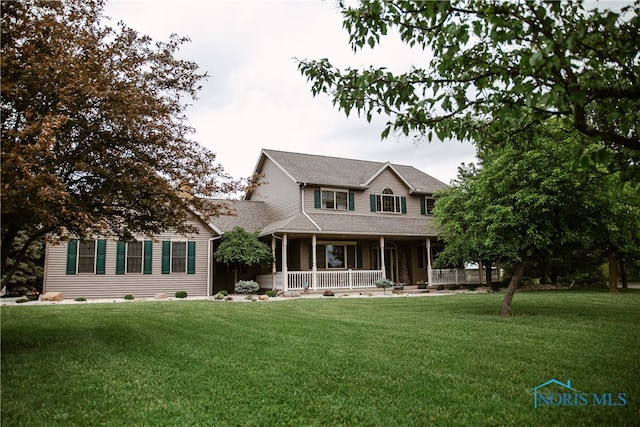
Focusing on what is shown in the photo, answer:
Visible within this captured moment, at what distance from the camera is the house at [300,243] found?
19.3 m

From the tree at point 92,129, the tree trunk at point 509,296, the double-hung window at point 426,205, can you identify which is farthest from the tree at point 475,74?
the double-hung window at point 426,205

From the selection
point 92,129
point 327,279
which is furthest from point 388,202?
point 92,129

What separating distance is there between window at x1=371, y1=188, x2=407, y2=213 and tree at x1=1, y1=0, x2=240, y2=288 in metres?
16.0

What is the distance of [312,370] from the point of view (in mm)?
5742

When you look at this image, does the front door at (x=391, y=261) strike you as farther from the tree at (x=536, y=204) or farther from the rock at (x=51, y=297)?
the rock at (x=51, y=297)

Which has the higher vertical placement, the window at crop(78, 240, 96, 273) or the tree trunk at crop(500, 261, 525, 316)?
the window at crop(78, 240, 96, 273)

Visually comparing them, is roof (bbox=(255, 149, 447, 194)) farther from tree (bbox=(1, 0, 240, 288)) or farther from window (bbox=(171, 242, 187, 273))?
tree (bbox=(1, 0, 240, 288))

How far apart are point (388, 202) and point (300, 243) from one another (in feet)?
19.6

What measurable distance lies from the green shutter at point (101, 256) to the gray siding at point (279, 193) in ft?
23.8

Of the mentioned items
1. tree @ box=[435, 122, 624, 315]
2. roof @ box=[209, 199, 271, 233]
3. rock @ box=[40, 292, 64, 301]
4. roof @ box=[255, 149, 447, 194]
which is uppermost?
roof @ box=[255, 149, 447, 194]

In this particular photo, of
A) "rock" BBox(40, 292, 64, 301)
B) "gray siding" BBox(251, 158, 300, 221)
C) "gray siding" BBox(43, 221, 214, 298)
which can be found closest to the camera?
"rock" BBox(40, 292, 64, 301)

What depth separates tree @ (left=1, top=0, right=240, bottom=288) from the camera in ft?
19.1

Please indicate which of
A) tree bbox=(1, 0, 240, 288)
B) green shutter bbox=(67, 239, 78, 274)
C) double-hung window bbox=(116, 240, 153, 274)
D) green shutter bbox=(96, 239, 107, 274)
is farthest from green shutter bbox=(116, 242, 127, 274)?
tree bbox=(1, 0, 240, 288)

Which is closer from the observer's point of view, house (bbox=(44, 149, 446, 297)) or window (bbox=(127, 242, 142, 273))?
house (bbox=(44, 149, 446, 297))
